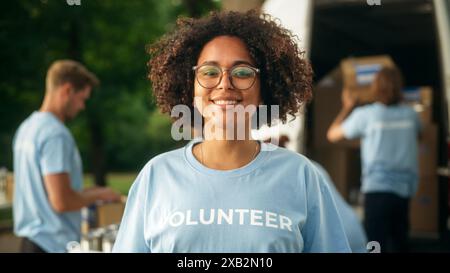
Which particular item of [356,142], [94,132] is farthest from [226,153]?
[94,132]

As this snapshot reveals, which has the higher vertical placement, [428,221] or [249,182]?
[249,182]

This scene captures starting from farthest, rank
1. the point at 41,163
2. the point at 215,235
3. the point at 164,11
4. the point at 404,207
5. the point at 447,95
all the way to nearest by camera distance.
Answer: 1. the point at 164,11
2. the point at 404,207
3. the point at 447,95
4. the point at 41,163
5. the point at 215,235

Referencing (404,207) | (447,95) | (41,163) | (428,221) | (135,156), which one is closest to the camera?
(41,163)

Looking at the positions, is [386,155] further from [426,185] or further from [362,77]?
[426,185]

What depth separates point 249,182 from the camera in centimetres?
123

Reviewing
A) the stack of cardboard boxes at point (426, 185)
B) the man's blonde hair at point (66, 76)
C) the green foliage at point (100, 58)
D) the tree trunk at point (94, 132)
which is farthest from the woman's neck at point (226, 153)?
the tree trunk at point (94, 132)

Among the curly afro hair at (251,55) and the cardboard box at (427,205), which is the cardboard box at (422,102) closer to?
the cardboard box at (427,205)

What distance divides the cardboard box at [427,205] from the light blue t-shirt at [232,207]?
3.76 m

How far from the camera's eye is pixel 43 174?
220cm

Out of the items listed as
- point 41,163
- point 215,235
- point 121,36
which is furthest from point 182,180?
point 121,36

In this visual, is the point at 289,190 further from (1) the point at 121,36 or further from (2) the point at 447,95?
(1) the point at 121,36

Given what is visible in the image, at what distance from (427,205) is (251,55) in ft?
12.7
